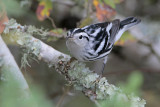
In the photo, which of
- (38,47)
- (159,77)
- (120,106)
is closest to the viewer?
(120,106)

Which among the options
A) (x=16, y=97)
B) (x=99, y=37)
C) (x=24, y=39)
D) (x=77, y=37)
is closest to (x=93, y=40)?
(x=99, y=37)

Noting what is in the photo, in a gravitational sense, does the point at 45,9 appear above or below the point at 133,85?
above

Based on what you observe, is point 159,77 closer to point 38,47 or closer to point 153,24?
point 153,24

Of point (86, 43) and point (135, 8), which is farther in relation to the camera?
point (135, 8)

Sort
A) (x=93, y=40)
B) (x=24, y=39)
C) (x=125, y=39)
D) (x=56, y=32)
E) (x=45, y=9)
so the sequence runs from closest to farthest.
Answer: (x=24, y=39) < (x=93, y=40) < (x=56, y=32) < (x=45, y=9) < (x=125, y=39)

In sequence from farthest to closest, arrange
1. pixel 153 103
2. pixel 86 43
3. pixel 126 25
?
pixel 153 103, pixel 126 25, pixel 86 43

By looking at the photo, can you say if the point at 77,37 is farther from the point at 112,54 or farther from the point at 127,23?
the point at 112,54

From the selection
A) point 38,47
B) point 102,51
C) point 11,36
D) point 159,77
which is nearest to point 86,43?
point 102,51

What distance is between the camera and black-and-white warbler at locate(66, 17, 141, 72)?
2219mm

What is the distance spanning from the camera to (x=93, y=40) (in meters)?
2.46

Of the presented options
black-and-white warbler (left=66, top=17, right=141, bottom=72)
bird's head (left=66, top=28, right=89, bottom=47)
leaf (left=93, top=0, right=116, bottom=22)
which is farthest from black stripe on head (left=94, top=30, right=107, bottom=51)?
leaf (left=93, top=0, right=116, bottom=22)

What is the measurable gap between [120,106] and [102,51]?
1.89 metres

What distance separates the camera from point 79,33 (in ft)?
7.19

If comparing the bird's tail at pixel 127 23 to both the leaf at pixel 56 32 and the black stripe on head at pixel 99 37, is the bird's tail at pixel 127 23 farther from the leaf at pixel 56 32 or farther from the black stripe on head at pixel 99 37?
the leaf at pixel 56 32
